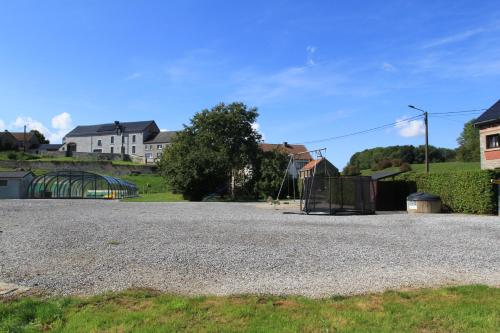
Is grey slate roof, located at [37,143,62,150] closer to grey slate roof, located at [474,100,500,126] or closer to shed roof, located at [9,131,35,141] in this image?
shed roof, located at [9,131,35,141]

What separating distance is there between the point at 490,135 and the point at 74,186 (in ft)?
128

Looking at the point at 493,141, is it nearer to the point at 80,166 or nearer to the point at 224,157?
the point at 224,157

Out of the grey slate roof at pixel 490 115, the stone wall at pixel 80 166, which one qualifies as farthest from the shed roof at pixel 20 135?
the grey slate roof at pixel 490 115

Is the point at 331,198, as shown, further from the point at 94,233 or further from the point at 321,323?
the point at 321,323

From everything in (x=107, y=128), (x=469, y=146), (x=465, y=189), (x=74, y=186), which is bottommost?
(x=465, y=189)

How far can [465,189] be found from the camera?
2119 cm

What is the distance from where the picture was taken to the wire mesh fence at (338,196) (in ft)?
71.4

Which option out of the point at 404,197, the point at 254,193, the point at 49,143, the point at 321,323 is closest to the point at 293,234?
the point at 321,323

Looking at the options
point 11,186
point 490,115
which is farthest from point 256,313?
point 11,186

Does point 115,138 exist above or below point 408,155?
above

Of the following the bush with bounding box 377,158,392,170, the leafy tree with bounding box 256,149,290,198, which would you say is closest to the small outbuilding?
the leafy tree with bounding box 256,149,290,198

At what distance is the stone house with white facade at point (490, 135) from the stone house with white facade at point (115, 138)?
280ft

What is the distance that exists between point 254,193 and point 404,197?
67.9ft

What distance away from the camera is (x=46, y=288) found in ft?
20.3
